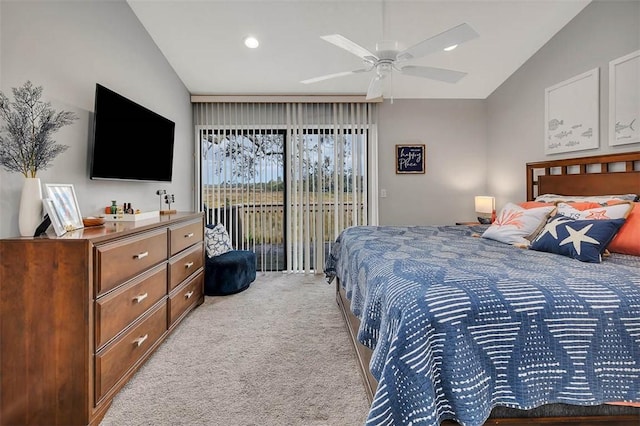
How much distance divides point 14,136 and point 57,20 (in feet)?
3.24

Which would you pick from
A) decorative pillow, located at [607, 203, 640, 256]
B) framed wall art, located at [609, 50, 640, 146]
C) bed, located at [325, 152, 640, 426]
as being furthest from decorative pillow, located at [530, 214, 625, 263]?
framed wall art, located at [609, 50, 640, 146]

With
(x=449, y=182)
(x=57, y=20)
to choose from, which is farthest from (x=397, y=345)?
(x=449, y=182)

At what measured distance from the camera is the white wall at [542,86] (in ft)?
9.09

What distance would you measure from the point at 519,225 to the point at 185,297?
9.22 feet

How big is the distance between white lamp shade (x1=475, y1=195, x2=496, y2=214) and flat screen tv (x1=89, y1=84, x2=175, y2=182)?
384cm

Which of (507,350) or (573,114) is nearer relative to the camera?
(507,350)

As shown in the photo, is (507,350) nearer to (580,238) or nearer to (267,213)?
(580,238)

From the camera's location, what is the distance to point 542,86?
3.65 meters

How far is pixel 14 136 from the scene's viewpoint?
174cm

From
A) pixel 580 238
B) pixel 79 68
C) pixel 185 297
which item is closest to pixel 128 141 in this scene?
pixel 79 68

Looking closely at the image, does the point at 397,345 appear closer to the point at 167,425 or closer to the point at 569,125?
the point at 167,425

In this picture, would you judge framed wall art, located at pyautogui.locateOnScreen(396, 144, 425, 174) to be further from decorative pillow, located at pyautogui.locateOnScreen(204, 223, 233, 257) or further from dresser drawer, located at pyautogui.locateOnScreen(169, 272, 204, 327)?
dresser drawer, located at pyautogui.locateOnScreen(169, 272, 204, 327)

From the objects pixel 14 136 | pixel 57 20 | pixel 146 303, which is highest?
pixel 57 20

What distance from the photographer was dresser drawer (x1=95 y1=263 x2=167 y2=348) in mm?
1712
